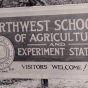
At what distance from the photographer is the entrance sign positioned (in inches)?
47.9

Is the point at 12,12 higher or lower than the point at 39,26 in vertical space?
higher

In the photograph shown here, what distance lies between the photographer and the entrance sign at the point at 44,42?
122 centimetres

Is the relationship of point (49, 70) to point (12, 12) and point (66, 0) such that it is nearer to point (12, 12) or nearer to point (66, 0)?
point (12, 12)

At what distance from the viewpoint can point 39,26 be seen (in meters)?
1.26

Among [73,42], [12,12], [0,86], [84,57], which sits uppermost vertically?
[12,12]

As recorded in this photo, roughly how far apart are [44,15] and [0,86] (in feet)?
2.27

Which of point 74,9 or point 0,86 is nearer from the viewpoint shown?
point 74,9

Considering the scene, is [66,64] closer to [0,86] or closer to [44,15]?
[44,15]

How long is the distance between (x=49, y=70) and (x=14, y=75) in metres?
0.26

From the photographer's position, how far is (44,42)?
1262mm

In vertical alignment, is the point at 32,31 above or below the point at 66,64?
above

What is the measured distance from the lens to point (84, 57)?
3.98ft

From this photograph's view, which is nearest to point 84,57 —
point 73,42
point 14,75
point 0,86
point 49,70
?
point 73,42

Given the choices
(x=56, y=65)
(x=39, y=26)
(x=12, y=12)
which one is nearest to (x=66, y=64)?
(x=56, y=65)
